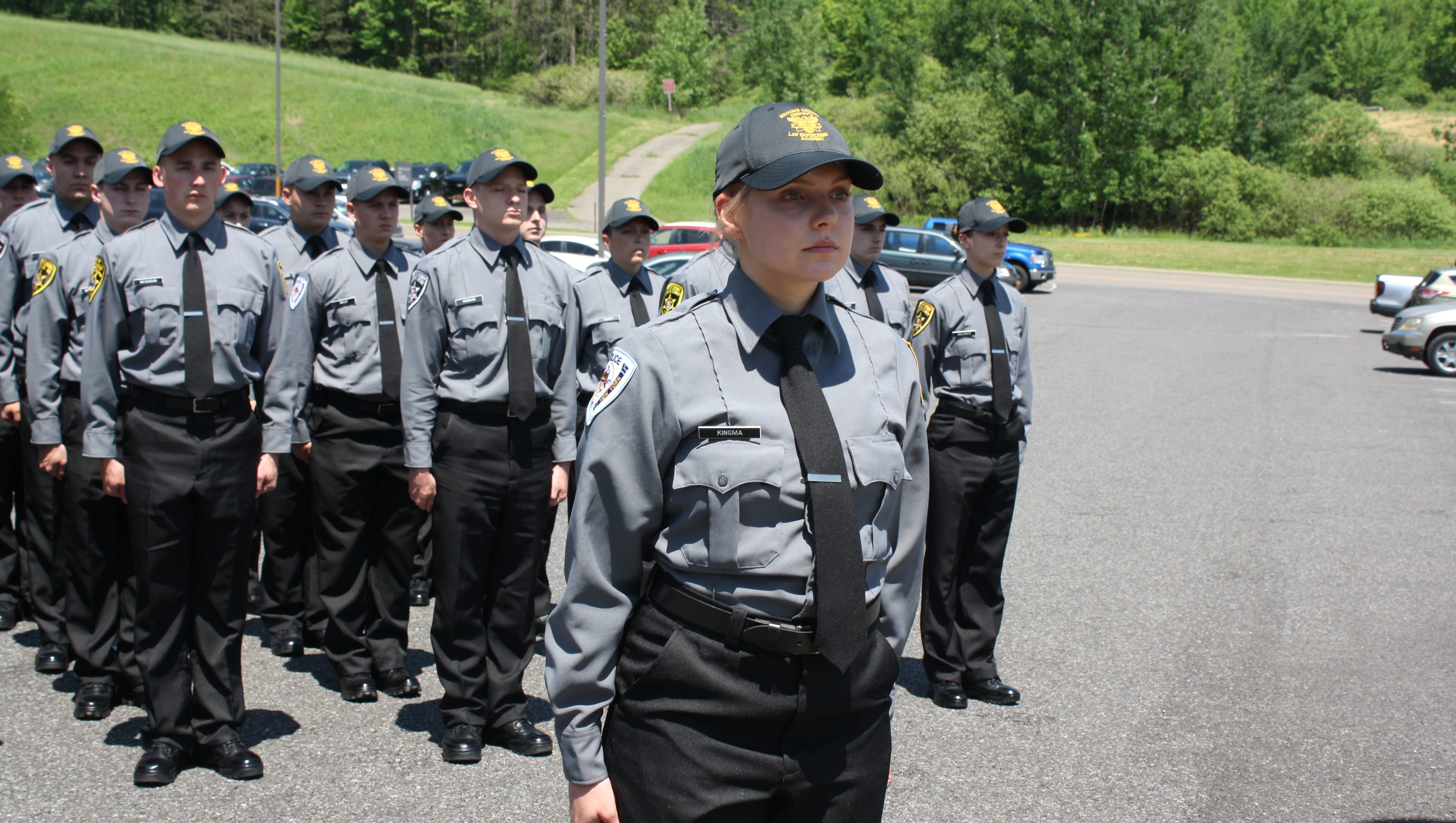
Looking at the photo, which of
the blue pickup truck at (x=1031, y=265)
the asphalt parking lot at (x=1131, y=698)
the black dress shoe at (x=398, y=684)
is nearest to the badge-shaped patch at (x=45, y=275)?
the asphalt parking lot at (x=1131, y=698)

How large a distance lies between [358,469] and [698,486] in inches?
142

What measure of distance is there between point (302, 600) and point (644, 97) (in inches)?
2916

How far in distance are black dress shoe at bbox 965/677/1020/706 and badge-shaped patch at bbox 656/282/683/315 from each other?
2.43 m

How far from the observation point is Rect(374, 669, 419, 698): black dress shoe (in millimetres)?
5117

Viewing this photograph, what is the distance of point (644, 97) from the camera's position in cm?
7638

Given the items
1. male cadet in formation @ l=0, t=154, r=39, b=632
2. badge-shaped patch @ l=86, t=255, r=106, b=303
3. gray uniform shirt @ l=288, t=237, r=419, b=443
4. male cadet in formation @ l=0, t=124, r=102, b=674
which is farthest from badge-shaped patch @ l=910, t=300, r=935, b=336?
male cadet in formation @ l=0, t=154, r=39, b=632

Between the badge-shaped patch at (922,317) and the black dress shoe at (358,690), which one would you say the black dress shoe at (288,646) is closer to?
the black dress shoe at (358,690)

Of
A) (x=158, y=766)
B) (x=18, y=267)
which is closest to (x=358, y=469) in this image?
(x=158, y=766)

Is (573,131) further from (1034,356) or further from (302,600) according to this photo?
(302,600)

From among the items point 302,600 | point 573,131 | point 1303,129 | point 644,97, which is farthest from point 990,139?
point 302,600

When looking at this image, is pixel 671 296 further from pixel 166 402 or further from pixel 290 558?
pixel 166 402

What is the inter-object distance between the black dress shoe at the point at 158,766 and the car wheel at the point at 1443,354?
63.4ft

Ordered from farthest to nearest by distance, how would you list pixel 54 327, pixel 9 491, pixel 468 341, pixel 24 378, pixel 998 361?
pixel 9 491 → pixel 24 378 → pixel 998 361 → pixel 54 327 → pixel 468 341

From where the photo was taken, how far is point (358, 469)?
521 cm
